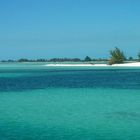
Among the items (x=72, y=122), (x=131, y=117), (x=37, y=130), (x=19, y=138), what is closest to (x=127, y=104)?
(x=131, y=117)

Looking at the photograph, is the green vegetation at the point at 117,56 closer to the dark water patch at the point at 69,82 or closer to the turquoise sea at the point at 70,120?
the dark water patch at the point at 69,82

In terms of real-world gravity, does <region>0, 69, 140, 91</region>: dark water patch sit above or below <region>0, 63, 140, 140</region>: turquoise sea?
below

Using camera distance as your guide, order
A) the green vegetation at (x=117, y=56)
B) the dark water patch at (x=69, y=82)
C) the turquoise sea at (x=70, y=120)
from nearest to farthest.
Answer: the turquoise sea at (x=70, y=120), the dark water patch at (x=69, y=82), the green vegetation at (x=117, y=56)

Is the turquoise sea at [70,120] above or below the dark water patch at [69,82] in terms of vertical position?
above

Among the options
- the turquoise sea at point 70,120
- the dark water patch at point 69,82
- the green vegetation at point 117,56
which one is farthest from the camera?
the green vegetation at point 117,56

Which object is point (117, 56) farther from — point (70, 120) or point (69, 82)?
point (70, 120)

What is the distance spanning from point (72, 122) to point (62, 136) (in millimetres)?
3081

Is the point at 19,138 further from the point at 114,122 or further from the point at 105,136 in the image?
the point at 114,122

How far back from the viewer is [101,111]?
24469 mm

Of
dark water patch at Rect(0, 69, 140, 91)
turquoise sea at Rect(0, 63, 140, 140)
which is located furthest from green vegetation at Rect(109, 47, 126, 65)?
turquoise sea at Rect(0, 63, 140, 140)

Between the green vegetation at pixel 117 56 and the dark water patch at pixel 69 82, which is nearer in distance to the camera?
the dark water patch at pixel 69 82

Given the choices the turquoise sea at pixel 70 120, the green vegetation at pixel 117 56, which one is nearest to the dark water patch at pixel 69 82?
the turquoise sea at pixel 70 120

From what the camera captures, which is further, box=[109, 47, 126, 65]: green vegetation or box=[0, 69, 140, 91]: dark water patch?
box=[109, 47, 126, 65]: green vegetation

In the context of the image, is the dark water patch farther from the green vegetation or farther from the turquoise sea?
the green vegetation
